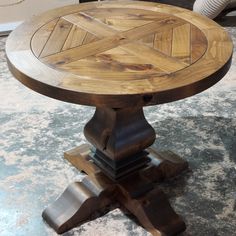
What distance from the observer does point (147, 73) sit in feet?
3.51

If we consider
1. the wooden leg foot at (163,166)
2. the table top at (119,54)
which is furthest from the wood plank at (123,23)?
the wooden leg foot at (163,166)

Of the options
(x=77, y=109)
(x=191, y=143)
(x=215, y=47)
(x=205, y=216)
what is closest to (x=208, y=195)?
(x=205, y=216)

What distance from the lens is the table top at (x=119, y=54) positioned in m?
1.01

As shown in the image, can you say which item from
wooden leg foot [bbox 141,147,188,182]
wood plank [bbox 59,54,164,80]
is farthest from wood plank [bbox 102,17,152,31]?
wooden leg foot [bbox 141,147,188,182]

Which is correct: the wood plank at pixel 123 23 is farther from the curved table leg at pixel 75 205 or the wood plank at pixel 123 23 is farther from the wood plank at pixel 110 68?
the curved table leg at pixel 75 205

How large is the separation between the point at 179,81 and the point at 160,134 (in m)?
0.73

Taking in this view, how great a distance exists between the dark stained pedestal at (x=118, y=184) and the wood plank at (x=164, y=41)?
194 millimetres

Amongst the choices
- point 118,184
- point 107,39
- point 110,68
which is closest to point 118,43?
point 107,39

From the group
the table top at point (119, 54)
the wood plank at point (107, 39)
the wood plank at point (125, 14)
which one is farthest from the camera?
the wood plank at point (125, 14)

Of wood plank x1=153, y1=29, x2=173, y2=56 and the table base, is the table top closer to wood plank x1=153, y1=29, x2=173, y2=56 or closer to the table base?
wood plank x1=153, y1=29, x2=173, y2=56

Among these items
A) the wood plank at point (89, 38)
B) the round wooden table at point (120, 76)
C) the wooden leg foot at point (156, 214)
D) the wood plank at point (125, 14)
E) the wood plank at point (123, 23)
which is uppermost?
the wood plank at point (125, 14)

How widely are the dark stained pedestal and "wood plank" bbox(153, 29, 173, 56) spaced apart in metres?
0.19

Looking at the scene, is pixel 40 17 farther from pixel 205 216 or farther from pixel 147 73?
pixel 205 216

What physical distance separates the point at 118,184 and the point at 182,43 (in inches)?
18.4
